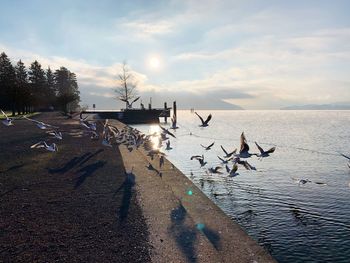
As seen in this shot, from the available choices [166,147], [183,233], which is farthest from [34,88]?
[183,233]

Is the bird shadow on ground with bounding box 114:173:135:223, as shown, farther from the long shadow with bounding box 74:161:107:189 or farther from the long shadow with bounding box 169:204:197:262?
the long shadow with bounding box 74:161:107:189

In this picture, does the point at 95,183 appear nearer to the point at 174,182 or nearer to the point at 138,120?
the point at 174,182

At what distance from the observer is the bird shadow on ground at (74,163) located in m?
17.2

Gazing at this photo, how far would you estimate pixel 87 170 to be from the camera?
1734 centimetres

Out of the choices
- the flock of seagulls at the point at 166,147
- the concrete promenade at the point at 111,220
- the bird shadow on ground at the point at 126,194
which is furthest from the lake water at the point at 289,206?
the bird shadow on ground at the point at 126,194

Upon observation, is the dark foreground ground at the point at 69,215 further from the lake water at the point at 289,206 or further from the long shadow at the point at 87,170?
the lake water at the point at 289,206

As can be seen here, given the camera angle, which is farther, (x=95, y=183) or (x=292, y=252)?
(x=95, y=183)

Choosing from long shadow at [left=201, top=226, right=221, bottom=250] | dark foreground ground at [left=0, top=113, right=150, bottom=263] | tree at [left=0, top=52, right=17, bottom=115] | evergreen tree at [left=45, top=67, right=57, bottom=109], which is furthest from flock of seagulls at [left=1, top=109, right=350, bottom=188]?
evergreen tree at [left=45, top=67, right=57, bottom=109]

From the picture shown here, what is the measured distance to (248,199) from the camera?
655 inches

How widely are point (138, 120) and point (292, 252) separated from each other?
93.2 metres

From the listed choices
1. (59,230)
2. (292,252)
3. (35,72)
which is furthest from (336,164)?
(35,72)

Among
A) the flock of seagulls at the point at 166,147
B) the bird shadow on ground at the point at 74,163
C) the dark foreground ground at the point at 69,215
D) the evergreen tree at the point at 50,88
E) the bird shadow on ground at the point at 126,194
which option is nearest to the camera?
the dark foreground ground at the point at 69,215

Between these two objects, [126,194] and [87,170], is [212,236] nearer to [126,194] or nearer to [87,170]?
[126,194]

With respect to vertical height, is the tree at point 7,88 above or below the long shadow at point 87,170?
above
